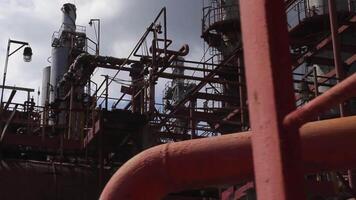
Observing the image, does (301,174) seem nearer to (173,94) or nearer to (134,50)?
(134,50)

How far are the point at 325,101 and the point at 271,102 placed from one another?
341mm

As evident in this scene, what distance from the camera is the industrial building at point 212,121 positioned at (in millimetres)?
3336

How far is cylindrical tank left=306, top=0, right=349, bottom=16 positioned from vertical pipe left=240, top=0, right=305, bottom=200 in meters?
20.5

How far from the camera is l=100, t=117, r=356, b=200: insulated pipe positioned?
4262 mm

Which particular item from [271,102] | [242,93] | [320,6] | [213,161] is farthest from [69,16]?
[271,102]

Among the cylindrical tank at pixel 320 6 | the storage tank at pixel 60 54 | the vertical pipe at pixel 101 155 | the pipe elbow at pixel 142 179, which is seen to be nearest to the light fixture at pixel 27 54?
the vertical pipe at pixel 101 155

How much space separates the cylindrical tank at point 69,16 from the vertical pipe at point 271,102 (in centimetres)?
3111

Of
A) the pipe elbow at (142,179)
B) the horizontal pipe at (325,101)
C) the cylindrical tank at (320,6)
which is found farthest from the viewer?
the cylindrical tank at (320,6)

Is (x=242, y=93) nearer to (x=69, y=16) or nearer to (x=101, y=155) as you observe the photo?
(x=101, y=155)

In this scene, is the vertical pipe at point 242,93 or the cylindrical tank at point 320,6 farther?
Answer: the cylindrical tank at point 320,6

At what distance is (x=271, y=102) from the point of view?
10.9 feet

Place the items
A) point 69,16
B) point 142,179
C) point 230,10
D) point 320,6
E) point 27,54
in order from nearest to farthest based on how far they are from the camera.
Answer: point 142,179 → point 27,54 → point 320,6 → point 230,10 → point 69,16

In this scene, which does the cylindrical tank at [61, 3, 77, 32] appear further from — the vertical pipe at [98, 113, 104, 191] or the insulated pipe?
the insulated pipe

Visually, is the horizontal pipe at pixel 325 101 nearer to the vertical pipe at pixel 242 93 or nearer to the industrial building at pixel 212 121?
the industrial building at pixel 212 121
